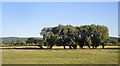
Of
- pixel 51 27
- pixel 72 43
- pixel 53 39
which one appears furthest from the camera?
pixel 51 27

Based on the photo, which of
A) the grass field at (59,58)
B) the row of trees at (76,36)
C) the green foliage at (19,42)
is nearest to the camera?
the grass field at (59,58)

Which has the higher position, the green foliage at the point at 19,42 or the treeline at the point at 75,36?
the treeline at the point at 75,36

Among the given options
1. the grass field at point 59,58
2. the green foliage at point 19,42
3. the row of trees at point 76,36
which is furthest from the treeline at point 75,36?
the grass field at point 59,58

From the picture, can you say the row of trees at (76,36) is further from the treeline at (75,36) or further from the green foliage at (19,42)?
the green foliage at (19,42)

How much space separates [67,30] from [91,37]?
11.2 meters

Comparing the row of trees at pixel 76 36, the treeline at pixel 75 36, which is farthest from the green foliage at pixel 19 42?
the row of trees at pixel 76 36

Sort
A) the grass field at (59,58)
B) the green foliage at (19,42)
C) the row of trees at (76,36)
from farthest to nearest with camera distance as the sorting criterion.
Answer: the green foliage at (19,42), the row of trees at (76,36), the grass field at (59,58)

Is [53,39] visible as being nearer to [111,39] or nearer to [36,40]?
[36,40]

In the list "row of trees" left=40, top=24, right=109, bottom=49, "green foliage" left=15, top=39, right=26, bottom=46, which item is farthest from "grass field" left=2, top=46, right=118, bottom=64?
"green foliage" left=15, top=39, right=26, bottom=46

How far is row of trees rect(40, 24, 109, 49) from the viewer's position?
96844mm

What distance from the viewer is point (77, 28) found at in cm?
10575

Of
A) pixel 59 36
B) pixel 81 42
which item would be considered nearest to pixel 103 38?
pixel 81 42

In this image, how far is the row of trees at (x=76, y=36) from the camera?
96.8 meters

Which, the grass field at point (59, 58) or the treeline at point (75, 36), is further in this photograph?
the treeline at point (75, 36)
